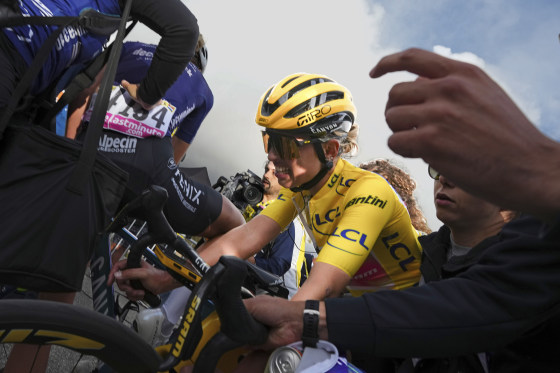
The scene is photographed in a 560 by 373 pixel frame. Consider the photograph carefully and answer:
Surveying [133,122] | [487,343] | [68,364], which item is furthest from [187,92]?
[487,343]

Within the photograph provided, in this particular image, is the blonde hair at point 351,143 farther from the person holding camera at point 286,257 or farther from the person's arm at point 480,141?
the person's arm at point 480,141

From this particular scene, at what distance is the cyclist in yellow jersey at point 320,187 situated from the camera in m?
2.41

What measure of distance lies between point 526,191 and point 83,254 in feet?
5.04

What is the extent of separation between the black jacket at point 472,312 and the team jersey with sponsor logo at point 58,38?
4.69 feet

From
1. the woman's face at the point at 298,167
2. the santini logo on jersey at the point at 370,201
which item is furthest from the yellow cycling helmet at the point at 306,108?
the santini logo on jersey at the point at 370,201

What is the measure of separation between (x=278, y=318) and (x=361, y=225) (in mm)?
794

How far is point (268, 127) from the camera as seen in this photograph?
8.59ft

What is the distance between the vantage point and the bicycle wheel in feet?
3.97

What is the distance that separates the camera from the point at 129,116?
2416mm

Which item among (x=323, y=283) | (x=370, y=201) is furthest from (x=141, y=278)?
(x=370, y=201)

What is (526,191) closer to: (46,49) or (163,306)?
(46,49)

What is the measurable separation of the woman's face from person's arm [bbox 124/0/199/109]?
712 mm

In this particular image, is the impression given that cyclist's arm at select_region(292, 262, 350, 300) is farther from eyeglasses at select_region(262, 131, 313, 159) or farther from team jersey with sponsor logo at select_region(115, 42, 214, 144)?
team jersey with sponsor logo at select_region(115, 42, 214, 144)

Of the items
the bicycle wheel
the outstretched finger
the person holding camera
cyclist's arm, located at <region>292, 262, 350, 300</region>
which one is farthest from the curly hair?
the outstretched finger
